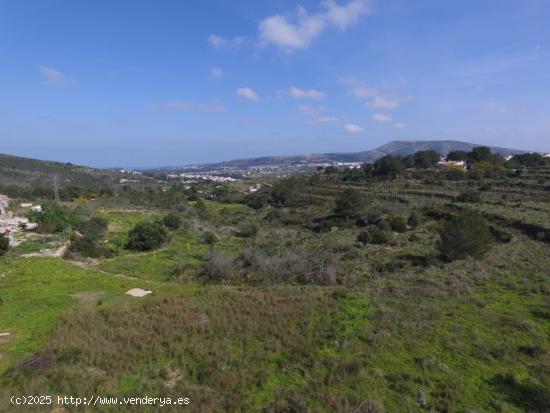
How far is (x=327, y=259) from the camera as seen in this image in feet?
68.0

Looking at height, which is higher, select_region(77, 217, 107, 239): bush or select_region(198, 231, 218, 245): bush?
select_region(77, 217, 107, 239): bush

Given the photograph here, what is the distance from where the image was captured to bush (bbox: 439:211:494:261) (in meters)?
19.8

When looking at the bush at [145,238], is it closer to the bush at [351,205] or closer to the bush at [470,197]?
the bush at [351,205]

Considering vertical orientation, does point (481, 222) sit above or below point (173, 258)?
above

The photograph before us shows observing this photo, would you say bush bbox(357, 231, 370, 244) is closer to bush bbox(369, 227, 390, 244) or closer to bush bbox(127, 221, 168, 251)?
bush bbox(369, 227, 390, 244)

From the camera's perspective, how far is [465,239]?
19.8 metres

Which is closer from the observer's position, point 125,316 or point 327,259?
point 125,316

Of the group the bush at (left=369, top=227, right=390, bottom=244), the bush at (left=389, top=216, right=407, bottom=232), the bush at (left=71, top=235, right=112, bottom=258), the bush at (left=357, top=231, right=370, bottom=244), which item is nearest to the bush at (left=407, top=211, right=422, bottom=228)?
the bush at (left=389, top=216, right=407, bottom=232)

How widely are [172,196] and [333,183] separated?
2707 cm

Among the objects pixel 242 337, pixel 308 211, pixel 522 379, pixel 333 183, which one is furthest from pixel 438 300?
pixel 333 183

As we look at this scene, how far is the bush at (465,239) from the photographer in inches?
781

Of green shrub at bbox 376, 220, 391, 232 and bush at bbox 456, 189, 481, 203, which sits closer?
green shrub at bbox 376, 220, 391, 232

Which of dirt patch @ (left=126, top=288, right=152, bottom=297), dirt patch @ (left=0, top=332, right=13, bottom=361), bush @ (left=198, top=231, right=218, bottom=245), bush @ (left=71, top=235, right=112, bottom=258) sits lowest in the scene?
bush @ (left=198, top=231, right=218, bottom=245)

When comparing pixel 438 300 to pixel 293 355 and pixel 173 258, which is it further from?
pixel 173 258
